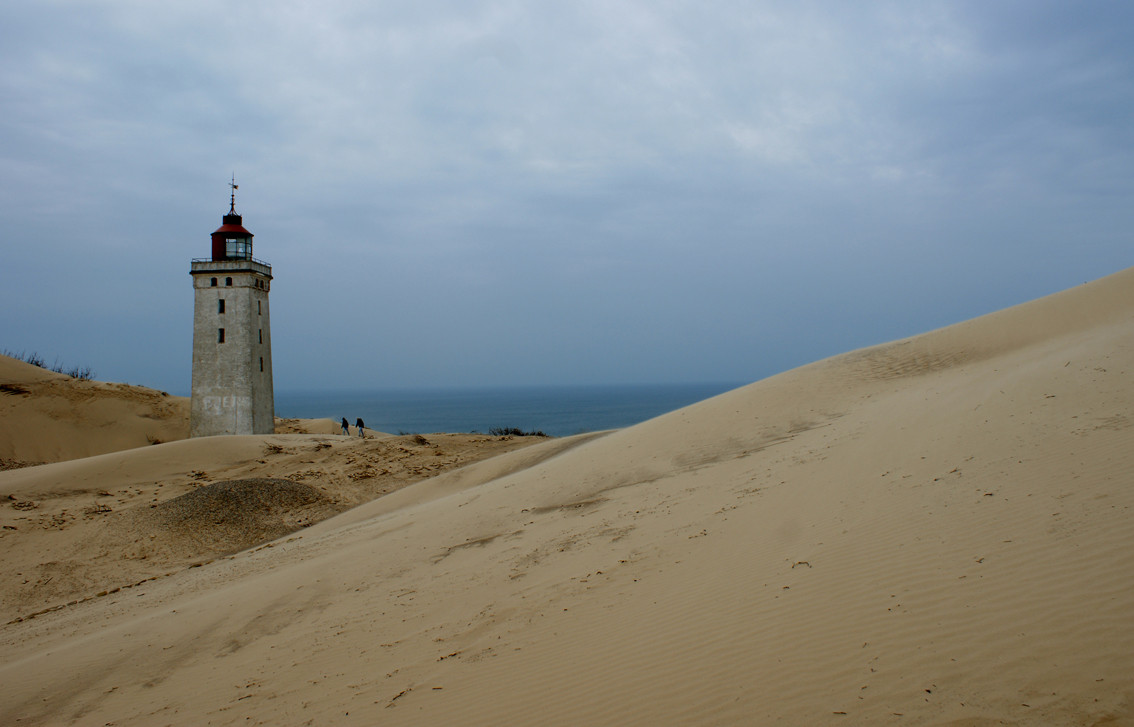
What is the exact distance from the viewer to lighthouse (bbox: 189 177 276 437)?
26.3m

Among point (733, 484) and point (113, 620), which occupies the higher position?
point (733, 484)

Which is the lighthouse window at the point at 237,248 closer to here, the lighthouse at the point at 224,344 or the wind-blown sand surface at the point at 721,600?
the lighthouse at the point at 224,344

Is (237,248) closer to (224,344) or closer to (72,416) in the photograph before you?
(224,344)

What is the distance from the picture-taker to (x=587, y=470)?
11648 millimetres

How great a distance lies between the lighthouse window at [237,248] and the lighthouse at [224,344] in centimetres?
4

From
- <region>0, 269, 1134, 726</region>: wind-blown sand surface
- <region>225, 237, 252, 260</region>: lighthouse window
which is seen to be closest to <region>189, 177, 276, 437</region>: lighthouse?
<region>225, 237, 252, 260</region>: lighthouse window

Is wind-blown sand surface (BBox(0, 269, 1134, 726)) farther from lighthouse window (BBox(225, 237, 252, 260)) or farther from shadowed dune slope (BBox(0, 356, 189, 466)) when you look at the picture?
shadowed dune slope (BBox(0, 356, 189, 466))

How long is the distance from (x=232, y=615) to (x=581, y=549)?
389 centimetres

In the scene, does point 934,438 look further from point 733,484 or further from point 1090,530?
A: point 1090,530

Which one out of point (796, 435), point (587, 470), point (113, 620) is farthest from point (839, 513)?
point (113, 620)

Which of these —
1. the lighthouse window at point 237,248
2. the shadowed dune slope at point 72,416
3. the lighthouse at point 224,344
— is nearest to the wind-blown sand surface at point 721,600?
the lighthouse at point 224,344

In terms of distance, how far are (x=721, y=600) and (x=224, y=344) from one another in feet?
85.0

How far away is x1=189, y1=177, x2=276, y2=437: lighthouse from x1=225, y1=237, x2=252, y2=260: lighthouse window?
36 mm

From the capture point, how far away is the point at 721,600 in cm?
504
